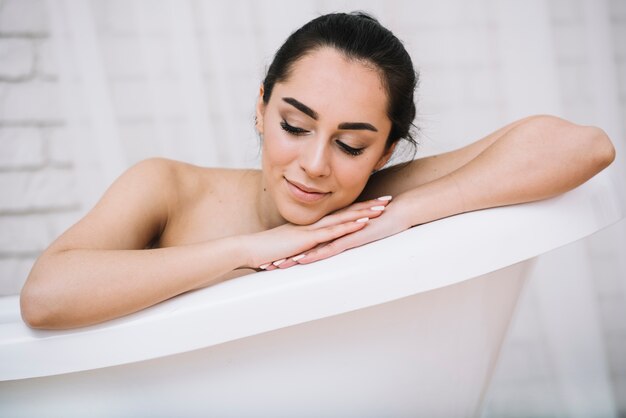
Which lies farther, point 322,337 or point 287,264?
point 287,264

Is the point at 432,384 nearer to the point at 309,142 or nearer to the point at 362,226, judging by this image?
the point at 362,226

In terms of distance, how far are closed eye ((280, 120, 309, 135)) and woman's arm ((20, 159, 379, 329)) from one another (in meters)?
0.16

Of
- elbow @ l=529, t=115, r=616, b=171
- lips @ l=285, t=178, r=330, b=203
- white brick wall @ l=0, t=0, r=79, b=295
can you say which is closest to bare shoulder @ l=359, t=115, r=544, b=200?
elbow @ l=529, t=115, r=616, b=171

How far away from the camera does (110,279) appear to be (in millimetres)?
901

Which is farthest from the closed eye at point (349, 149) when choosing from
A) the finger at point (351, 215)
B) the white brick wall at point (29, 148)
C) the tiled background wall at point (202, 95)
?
the white brick wall at point (29, 148)

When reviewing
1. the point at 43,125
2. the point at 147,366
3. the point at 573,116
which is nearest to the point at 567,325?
the point at 573,116

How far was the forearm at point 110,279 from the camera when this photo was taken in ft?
2.84

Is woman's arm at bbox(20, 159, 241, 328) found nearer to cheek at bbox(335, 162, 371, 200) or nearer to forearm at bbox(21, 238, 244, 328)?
forearm at bbox(21, 238, 244, 328)

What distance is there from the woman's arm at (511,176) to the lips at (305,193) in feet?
0.38

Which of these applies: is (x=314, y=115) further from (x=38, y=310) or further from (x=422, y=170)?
(x=38, y=310)

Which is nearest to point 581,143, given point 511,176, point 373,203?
point 511,176

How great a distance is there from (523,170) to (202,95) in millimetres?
1085

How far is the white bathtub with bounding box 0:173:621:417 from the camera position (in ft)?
2.73

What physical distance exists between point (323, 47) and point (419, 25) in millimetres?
887
